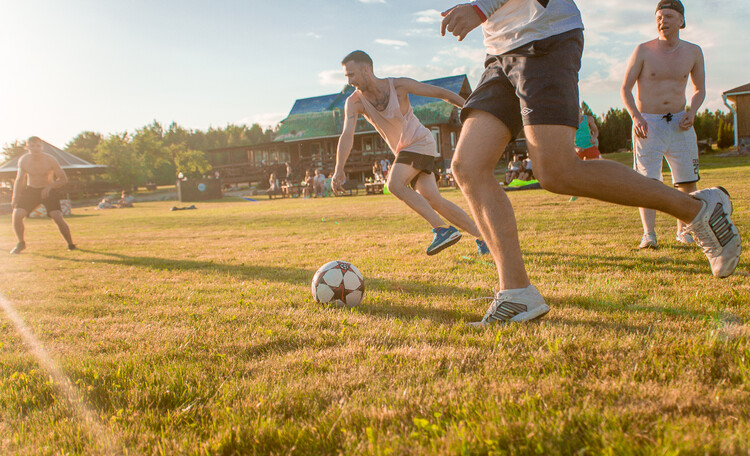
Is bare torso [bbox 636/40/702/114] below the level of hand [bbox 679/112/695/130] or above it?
above

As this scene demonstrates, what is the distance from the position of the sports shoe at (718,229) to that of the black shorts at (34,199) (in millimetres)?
9874

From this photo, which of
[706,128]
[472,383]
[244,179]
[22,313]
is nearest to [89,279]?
[22,313]

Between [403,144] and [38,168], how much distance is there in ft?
24.1

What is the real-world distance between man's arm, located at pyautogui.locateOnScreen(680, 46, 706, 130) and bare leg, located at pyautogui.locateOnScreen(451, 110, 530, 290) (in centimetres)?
327

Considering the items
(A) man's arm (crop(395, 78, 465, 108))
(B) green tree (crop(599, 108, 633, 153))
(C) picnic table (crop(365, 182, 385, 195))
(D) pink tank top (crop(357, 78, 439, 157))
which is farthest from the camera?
(B) green tree (crop(599, 108, 633, 153))

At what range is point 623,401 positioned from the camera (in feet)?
5.43

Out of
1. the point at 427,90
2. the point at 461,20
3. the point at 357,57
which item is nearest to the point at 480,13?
the point at 461,20

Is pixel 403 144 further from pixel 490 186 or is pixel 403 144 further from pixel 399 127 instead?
pixel 490 186

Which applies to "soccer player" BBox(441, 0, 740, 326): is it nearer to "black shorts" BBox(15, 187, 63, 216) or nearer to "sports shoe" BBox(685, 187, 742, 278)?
"sports shoe" BBox(685, 187, 742, 278)

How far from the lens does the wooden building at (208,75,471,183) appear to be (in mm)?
36812

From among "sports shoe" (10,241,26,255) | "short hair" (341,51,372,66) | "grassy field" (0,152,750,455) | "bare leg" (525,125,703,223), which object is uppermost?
"short hair" (341,51,372,66)

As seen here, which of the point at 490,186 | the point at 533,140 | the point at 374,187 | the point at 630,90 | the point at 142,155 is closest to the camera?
the point at 533,140

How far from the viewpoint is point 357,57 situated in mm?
5047

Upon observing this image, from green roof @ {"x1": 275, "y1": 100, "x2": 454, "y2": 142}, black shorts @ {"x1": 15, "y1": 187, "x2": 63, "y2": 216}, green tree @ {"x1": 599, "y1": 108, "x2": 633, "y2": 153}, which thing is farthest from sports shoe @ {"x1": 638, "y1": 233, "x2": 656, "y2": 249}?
green tree @ {"x1": 599, "y1": 108, "x2": 633, "y2": 153}
